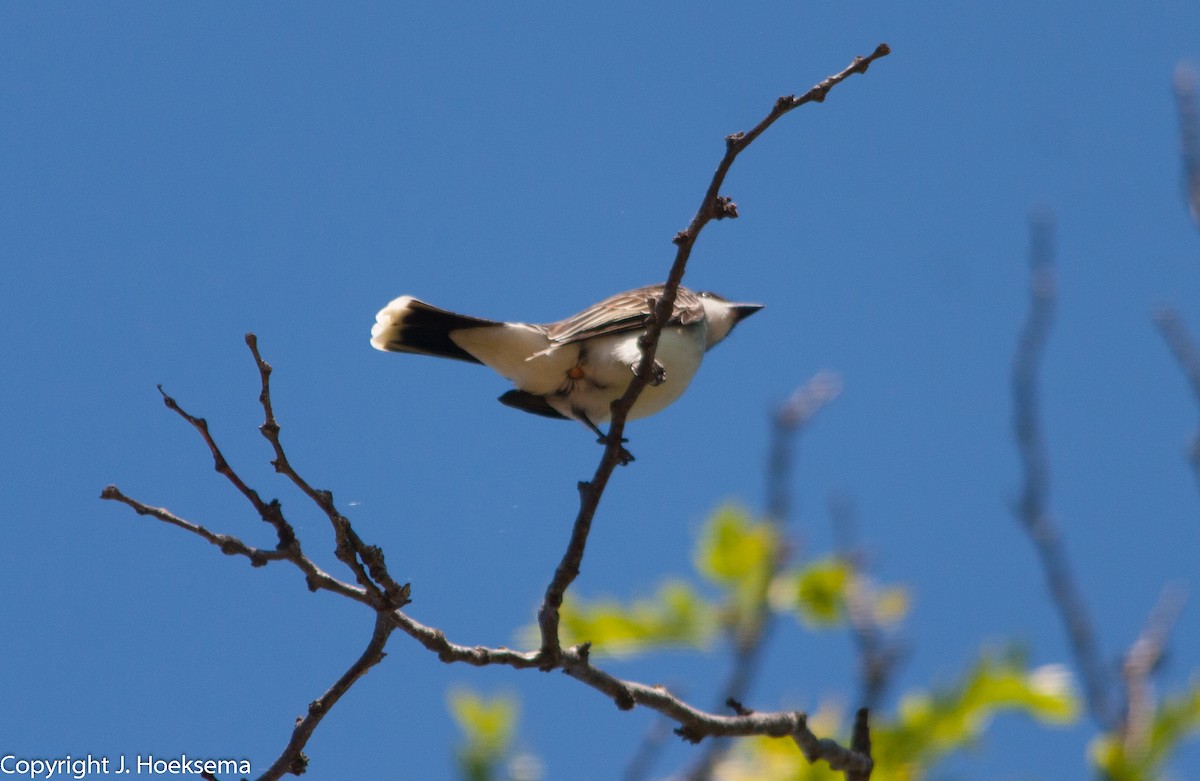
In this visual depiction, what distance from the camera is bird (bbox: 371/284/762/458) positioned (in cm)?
563

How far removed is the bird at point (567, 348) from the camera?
5629 millimetres

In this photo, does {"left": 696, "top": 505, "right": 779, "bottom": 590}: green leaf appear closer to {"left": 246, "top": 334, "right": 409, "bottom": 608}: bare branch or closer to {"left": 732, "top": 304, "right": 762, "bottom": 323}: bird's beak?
{"left": 246, "top": 334, "right": 409, "bottom": 608}: bare branch

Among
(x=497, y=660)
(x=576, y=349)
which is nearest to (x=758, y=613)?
(x=497, y=660)

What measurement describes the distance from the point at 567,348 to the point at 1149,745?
372 centimetres

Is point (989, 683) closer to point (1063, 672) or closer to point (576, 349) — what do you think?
point (1063, 672)

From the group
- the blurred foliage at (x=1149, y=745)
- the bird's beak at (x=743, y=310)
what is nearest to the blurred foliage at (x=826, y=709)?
the blurred foliage at (x=1149, y=745)

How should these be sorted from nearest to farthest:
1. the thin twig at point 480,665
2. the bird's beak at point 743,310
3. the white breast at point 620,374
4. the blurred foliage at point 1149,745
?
the blurred foliage at point 1149,745
the thin twig at point 480,665
the white breast at point 620,374
the bird's beak at point 743,310

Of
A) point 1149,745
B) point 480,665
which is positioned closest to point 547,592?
point 480,665

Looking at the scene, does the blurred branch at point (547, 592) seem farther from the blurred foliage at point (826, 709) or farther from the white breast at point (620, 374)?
the white breast at point (620, 374)

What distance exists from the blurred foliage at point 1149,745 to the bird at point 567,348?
11.1 feet

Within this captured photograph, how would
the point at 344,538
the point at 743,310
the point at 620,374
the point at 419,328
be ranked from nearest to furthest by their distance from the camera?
the point at 344,538 → the point at 620,374 → the point at 419,328 → the point at 743,310

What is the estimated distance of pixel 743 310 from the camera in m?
7.60

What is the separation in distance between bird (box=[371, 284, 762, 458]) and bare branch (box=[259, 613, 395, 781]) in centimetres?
247

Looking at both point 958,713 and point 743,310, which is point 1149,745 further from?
point 743,310
